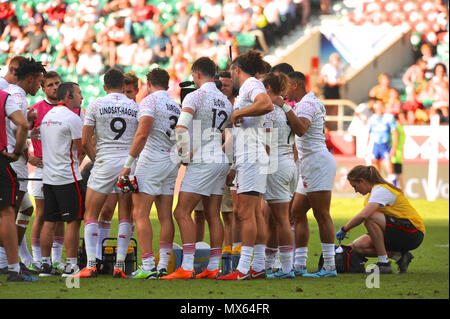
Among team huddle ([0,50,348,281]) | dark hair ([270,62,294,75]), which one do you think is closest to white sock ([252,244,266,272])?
team huddle ([0,50,348,281])

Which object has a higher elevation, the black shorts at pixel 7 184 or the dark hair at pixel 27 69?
the dark hair at pixel 27 69

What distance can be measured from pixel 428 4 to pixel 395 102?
5.01 meters

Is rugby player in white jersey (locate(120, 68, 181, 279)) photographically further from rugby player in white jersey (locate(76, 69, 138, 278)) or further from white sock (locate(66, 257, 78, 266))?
white sock (locate(66, 257, 78, 266))

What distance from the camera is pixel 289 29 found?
1075 inches

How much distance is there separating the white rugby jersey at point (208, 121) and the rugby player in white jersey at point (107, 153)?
718 millimetres

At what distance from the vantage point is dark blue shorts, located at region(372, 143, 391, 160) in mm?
20406

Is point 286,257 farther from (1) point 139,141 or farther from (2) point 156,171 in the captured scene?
(1) point 139,141


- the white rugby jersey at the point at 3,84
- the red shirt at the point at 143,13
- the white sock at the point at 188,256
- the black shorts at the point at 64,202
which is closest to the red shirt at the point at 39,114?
the white rugby jersey at the point at 3,84

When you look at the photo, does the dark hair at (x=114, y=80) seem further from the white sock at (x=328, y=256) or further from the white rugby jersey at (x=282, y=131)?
the white sock at (x=328, y=256)

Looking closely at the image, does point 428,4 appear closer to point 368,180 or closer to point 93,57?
point 93,57

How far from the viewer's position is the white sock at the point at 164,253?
8.51 meters

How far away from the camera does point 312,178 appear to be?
28.9 ft

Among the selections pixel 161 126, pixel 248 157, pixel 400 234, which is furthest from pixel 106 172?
pixel 400 234
